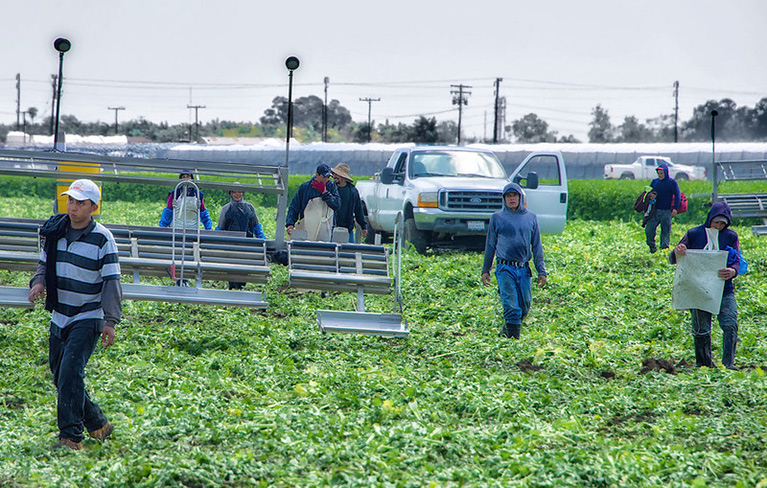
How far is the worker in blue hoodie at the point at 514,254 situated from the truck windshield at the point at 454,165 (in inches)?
363

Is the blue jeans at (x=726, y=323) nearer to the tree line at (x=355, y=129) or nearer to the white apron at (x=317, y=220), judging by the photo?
the white apron at (x=317, y=220)

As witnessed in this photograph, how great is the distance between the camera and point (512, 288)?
1038 centimetres

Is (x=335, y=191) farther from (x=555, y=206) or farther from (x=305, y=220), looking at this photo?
(x=555, y=206)

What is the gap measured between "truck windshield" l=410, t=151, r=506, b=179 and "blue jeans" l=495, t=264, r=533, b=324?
942 centimetres

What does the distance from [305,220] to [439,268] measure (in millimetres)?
4192

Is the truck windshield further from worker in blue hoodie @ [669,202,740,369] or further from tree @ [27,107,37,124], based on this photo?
tree @ [27,107,37,124]

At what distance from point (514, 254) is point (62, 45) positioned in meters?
6.47

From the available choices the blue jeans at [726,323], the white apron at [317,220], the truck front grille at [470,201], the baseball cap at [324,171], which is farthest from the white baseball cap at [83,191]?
the truck front grille at [470,201]

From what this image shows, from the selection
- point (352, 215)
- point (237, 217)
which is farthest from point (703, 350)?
point (237, 217)

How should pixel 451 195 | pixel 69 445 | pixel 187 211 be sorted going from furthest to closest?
1. pixel 451 195
2. pixel 187 211
3. pixel 69 445

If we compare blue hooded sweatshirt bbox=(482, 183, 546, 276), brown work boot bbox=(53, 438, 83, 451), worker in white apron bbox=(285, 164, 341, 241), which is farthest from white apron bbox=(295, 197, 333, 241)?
brown work boot bbox=(53, 438, 83, 451)

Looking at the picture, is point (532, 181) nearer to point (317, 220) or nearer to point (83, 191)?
point (317, 220)

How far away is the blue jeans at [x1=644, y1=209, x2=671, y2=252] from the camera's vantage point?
19.5 meters

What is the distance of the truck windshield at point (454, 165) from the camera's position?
1991 centimetres
